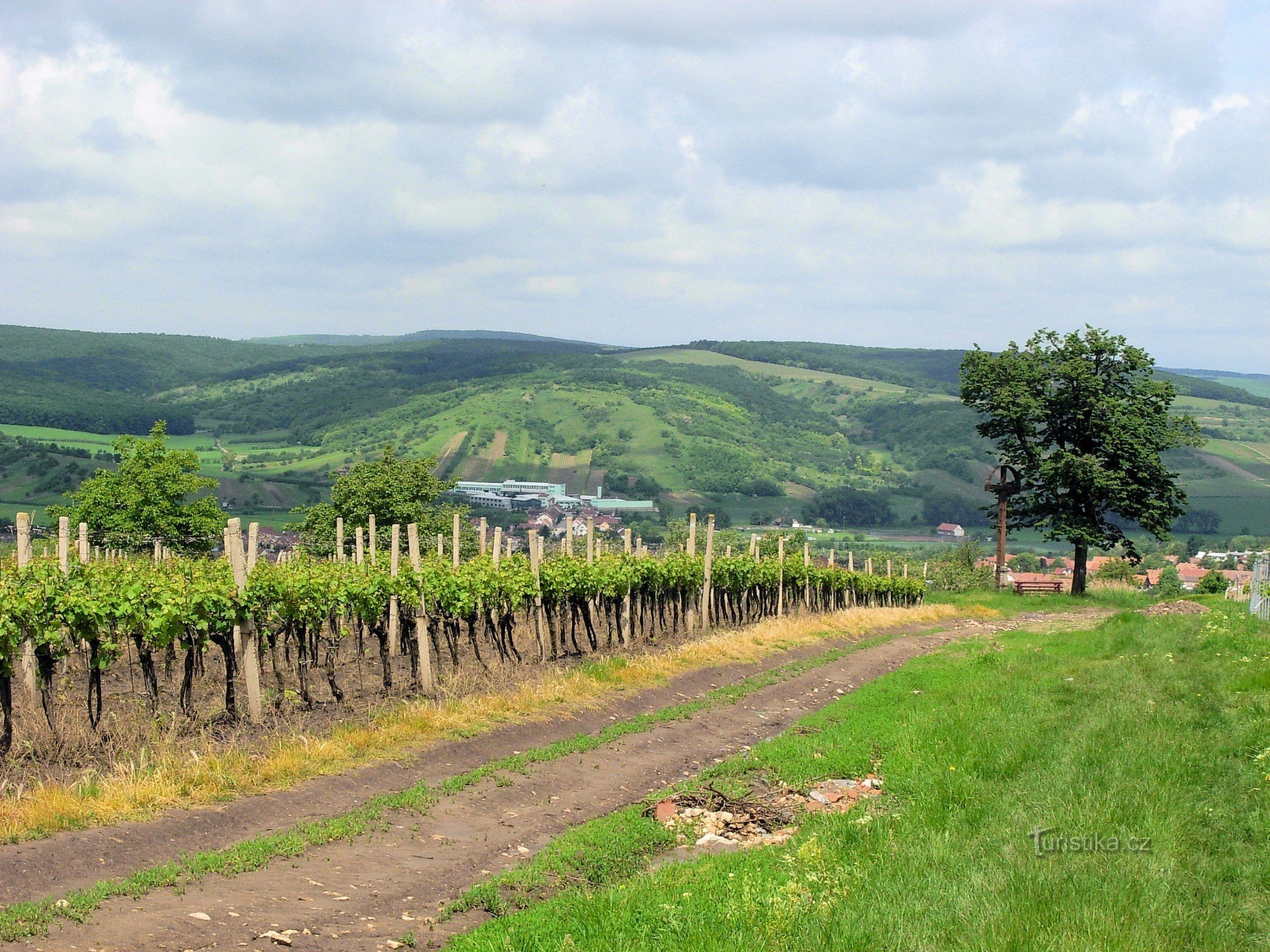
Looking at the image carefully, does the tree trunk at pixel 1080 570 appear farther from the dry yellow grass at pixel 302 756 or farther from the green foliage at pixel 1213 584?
the dry yellow grass at pixel 302 756

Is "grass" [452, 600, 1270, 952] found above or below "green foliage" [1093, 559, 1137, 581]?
above

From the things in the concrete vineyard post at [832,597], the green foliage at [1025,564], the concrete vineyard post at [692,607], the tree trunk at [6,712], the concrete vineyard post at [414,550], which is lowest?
the green foliage at [1025,564]

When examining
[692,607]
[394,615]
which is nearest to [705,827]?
[394,615]

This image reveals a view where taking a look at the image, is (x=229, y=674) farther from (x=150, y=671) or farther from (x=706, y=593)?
(x=706, y=593)

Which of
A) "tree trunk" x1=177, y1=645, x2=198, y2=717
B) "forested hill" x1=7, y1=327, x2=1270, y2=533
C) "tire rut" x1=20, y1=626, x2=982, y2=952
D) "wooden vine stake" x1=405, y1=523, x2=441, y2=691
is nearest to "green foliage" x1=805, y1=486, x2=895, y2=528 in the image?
"forested hill" x1=7, y1=327, x2=1270, y2=533

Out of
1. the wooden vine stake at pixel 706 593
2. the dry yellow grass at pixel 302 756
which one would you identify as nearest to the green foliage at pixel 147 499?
A: the wooden vine stake at pixel 706 593

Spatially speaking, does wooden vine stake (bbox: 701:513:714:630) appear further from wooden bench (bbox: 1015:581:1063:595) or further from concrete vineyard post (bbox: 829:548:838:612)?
wooden bench (bbox: 1015:581:1063:595)

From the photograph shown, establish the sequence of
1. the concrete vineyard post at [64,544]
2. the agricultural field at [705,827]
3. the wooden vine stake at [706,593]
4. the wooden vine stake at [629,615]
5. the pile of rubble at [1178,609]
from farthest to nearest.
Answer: the wooden vine stake at [706,593] < the pile of rubble at [1178,609] < the wooden vine stake at [629,615] < the concrete vineyard post at [64,544] < the agricultural field at [705,827]

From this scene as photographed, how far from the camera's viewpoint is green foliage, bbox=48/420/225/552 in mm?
38656

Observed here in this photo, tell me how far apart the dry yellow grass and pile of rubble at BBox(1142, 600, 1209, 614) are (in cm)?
1425

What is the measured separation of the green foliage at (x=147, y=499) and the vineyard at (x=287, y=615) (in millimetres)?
15598

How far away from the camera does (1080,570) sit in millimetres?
46188

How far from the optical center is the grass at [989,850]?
6.30 metres

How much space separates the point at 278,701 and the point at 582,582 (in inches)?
324
